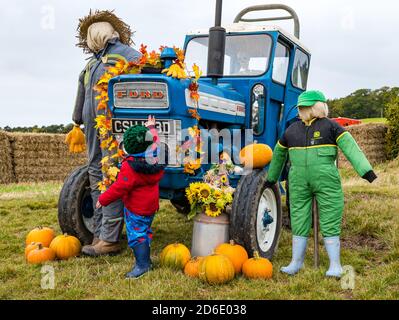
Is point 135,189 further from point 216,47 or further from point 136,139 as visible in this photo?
point 216,47

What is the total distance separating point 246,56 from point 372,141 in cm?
1268

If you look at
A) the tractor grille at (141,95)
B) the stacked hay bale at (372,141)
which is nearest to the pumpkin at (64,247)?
the tractor grille at (141,95)

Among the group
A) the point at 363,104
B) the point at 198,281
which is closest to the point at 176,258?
the point at 198,281

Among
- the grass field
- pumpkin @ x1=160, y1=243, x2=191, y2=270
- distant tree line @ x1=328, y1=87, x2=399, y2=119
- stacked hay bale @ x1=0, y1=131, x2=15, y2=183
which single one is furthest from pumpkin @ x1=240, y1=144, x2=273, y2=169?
distant tree line @ x1=328, y1=87, x2=399, y2=119

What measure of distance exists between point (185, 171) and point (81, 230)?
1.44 metres

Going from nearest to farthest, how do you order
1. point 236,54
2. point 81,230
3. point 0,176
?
point 81,230
point 236,54
point 0,176

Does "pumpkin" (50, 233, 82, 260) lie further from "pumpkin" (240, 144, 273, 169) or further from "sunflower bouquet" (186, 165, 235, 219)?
"pumpkin" (240, 144, 273, 169)

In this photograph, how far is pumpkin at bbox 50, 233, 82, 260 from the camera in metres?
4.82

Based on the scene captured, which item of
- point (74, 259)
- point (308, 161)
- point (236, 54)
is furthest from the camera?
point (236, 54)

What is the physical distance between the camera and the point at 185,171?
4566mm

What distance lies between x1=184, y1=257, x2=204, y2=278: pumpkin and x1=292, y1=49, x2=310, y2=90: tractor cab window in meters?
2.96
